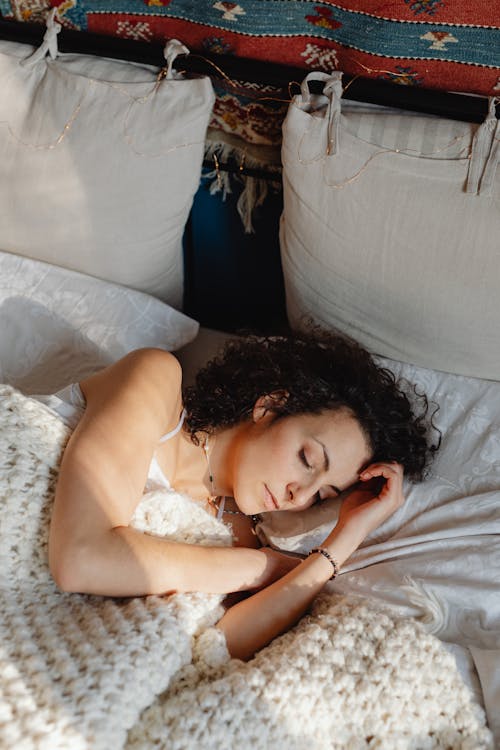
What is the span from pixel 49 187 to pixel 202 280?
53cm

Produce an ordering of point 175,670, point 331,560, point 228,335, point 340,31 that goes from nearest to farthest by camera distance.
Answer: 1. point 175,670
2. point 331,560
3. point 340,31
4. point 228,335

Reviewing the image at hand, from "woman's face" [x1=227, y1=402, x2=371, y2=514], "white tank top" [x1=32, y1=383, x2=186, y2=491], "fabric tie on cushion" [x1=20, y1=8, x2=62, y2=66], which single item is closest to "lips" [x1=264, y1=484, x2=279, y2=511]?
"woman's face" [x1=227, y1=402, x2=371, y2=514]

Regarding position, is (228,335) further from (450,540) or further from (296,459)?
(450,540)

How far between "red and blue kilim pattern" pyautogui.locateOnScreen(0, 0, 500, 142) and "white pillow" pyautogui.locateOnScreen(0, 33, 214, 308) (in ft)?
0.35

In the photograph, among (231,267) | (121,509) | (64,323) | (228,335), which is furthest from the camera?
(231,267)

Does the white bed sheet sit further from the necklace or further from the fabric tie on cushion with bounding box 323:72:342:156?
the fabric tie on cushion with bounding box 323:72:342:156

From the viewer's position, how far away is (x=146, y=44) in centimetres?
138

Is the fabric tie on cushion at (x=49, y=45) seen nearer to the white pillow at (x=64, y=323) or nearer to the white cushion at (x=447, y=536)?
the white pillow at (x=64, y=323)

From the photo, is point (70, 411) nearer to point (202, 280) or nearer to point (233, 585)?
point (233, 585)

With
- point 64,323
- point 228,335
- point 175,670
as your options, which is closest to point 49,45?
point 64,323

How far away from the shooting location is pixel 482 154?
3.89 feet

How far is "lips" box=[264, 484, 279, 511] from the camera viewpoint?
1165 millimetres

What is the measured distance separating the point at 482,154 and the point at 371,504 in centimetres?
64

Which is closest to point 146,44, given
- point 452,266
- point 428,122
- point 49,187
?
point 49,187
